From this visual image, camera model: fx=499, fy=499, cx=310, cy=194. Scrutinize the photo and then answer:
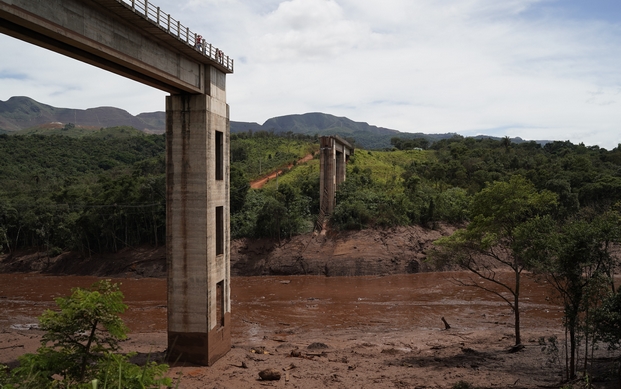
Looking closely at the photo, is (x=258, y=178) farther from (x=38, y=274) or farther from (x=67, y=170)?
(x=67, y=170)

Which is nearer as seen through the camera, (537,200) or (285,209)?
(537,200)

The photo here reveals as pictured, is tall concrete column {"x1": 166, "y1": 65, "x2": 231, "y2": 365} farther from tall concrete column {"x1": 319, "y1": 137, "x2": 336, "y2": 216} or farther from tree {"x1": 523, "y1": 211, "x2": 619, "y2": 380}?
tall concrete column {"x1": 319, "y1": 137, "x2": 336, "y2": 216}

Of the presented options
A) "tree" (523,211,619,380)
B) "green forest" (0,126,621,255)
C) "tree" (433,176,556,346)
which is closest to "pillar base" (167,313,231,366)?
"tree" (433,176,556,346)

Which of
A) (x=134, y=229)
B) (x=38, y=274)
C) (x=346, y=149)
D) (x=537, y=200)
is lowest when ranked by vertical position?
(x=38, y=274)

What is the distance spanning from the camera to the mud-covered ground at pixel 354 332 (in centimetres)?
1609

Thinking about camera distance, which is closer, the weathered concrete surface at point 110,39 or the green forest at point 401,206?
the weathered concrete surface at point 110,39

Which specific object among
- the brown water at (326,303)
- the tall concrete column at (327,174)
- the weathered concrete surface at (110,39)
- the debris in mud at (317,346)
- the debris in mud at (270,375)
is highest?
the weathered concrete surface at (110,39)

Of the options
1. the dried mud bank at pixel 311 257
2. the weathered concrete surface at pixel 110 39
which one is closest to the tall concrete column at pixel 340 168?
the dried mud bank at pixel 311 257

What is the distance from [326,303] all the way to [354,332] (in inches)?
282

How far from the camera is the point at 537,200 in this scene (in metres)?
18.8

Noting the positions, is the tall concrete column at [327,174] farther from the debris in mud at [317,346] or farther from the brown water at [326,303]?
the debris in mud at [317,346]

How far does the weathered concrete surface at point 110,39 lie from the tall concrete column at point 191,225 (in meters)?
1.11

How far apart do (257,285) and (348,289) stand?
6927mm

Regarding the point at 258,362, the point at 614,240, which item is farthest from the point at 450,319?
the point at 614,240
